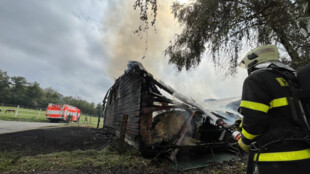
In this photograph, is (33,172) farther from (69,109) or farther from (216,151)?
(69,109)

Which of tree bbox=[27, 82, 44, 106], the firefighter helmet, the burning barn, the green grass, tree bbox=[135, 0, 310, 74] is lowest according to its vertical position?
the green grass

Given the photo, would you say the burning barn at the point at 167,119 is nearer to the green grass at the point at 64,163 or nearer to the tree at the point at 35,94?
the green grass at the point at 64,163

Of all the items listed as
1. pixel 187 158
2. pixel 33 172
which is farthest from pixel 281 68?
pixel 33 172

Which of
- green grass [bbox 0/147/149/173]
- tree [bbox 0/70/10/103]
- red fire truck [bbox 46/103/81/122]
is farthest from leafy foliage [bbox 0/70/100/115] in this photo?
green grass [bbox 0/147/149/173]

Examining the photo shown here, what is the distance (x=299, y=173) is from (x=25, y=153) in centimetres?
665

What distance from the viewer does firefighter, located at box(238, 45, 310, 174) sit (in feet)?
4.32

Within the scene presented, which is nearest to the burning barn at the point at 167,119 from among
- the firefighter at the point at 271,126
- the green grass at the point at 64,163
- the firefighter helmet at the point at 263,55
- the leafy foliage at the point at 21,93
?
the green grass at the point at 64,163

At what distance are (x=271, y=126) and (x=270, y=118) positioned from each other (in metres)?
0.07

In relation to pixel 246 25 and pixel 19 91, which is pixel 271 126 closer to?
pixel 246 25

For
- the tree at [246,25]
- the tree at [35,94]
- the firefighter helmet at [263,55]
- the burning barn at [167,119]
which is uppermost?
the tree at [35,94]

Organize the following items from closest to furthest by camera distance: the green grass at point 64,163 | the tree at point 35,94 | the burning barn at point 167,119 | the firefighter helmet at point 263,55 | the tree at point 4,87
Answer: the firefighter helmet at point 263,55 → the green grass at point 64,163 → the burning barn at point 167,119 → the tree at point 4,87 → the tree at point 35,94

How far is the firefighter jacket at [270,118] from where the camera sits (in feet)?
4.37

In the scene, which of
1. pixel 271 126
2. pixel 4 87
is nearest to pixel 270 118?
pixel 271 126

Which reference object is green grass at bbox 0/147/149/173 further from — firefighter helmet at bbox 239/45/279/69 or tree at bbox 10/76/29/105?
tree at bbox 10/76/29/105
